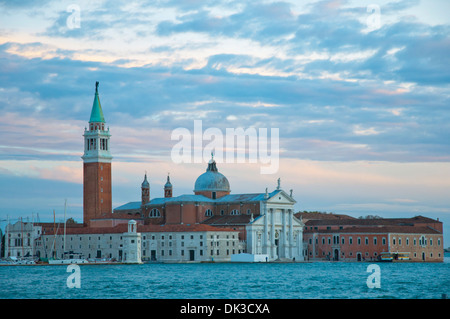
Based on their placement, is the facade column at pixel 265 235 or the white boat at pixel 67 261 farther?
the facade column at pixel 265 235

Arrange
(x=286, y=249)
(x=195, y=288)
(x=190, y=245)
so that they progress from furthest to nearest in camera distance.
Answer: (x=286, y=249) < (x=190, y=245) < (x=195, y=288)

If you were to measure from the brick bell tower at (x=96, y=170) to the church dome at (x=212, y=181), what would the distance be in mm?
8645

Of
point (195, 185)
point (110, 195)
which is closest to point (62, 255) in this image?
point (110, 195)

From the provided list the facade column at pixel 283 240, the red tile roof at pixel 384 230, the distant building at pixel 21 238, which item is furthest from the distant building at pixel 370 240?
the distant building at pixel 21 238

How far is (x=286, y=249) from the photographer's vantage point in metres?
74.4

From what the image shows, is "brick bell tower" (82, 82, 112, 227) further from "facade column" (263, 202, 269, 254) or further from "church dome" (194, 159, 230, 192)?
"facade column" (263, 202, 269, 254)

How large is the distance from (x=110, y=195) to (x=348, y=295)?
48.5 m

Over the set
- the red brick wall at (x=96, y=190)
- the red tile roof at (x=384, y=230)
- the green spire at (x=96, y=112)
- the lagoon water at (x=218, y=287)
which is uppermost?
the green spire at (x=96, y=112)

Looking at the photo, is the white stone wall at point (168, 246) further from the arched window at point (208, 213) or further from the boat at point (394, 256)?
the boat at point (394, 256)

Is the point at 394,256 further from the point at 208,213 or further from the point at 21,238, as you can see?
the point at 21,238

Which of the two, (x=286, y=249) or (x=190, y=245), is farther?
(x=286, y=249)

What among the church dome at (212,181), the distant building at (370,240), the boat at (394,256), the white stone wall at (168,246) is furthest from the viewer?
the church dome at (212,181)

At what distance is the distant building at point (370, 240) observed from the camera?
73.6 metres
